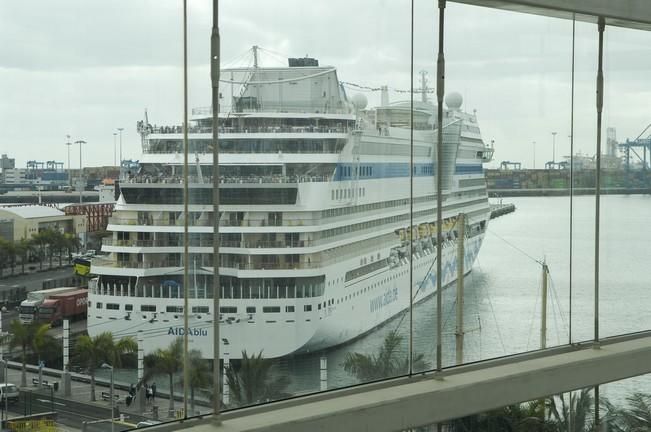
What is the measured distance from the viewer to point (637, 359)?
3.06 metres

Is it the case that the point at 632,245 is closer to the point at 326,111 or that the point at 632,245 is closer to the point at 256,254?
the point at 256,254

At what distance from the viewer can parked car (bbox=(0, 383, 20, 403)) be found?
7.68 ft

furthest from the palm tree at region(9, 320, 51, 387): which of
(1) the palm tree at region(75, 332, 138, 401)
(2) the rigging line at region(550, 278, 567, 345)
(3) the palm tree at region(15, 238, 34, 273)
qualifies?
(2) the rigging line at region(550, 278, 567, 345)

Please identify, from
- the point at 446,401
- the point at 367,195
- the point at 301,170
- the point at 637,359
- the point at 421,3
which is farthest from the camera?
the point at 367,195

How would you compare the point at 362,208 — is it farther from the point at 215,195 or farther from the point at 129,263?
the point at 215,195

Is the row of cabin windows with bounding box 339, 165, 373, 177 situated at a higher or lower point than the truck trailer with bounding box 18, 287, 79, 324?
higher

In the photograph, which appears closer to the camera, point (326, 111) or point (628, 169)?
point (628, 169)

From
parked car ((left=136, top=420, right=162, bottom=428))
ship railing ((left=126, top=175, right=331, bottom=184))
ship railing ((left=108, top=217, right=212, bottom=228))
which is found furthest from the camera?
ship railing ((left=126, top=175, right=331, bottom=184))

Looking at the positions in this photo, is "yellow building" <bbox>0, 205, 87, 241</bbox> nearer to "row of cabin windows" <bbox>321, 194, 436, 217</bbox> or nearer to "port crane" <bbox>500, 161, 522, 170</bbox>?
"row of cabin windows" <bbox>321, 194, 436, 217</bbox>

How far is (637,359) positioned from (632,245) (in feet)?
2.26

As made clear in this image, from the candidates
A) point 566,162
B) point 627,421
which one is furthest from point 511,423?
point 566,162

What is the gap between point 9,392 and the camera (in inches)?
92.5

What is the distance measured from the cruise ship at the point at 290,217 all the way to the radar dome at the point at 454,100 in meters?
0.02

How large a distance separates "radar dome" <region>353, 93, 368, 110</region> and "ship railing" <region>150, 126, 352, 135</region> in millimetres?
225
